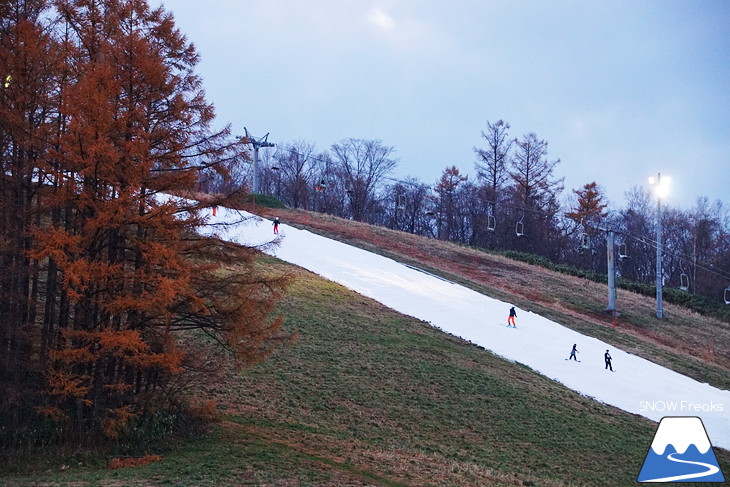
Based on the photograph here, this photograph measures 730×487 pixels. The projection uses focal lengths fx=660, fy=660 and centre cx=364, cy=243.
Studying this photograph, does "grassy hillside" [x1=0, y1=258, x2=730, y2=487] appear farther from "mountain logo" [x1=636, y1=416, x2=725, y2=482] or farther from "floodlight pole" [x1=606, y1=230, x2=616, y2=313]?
"floodlight pole" [x1=606, y1=230, x2=616, y2=313]

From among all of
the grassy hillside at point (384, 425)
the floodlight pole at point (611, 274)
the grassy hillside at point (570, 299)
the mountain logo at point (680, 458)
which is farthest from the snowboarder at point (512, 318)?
the mountain logo at point (680, 458)

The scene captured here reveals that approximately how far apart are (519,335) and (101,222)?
73.5 feet

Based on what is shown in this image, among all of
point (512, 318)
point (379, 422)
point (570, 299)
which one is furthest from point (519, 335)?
point (570, 299)

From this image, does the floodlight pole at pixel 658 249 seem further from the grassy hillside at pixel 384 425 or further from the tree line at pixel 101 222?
the tree line at pixel 101 222

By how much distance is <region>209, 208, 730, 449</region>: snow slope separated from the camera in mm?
23953

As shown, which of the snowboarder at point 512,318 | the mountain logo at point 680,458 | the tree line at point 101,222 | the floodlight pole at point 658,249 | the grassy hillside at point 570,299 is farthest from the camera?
the floodlight pole at point 658,249

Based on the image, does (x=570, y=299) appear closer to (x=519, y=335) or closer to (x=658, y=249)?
(x=658, y=249)

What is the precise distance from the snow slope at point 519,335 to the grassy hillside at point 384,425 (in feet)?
5.85

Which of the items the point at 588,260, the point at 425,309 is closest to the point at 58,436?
the point at 425,309

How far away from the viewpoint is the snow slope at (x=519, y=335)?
24.0m

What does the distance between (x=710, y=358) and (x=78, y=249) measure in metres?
34.6

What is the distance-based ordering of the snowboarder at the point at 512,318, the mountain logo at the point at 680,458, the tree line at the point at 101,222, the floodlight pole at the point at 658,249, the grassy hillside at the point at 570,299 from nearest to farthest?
the tree line at the point at 101,222 → the mountain logo at the point at 680,458 → the snowboarder at the point at 512,318 → the grassy hillside at the point at 570,299 → the floodlight pole at the point at 658,249

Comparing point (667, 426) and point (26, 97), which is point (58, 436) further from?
point (667, 426)

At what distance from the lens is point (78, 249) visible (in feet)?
36.1
